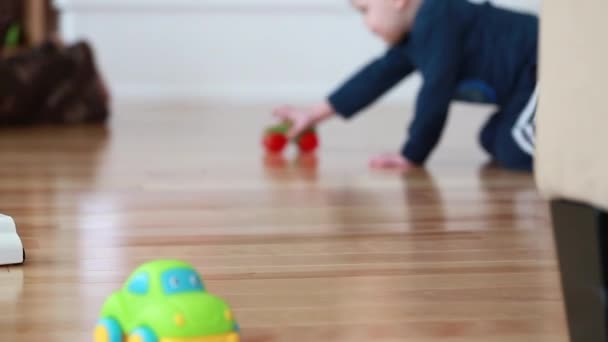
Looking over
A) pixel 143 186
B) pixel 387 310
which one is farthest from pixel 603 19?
pixel 143 186

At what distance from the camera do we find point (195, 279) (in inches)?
27.2

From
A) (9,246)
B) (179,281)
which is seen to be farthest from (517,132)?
(179,281)

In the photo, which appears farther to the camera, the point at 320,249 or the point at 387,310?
the point at 320,249

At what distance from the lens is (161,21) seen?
12.2 feet

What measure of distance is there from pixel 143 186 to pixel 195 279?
935mm

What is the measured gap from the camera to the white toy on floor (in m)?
0.96

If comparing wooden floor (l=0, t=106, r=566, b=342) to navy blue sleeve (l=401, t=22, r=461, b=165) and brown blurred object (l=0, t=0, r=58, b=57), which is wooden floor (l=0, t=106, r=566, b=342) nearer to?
navy blue sleeve (l=401, t=22, r=461, b=165)

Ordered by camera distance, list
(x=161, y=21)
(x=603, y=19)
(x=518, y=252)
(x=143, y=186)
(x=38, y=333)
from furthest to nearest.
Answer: (x=161, y=21), (x=143, y=186), (x=518, y=252), (x=38, y=333), (x=603, y=19)

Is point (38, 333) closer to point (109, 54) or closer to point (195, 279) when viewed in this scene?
point (195, 279)

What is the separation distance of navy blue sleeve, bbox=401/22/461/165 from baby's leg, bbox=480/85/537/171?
0.12 meters

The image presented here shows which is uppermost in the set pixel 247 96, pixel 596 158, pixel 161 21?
pixel 596 158

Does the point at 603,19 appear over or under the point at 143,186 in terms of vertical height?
over

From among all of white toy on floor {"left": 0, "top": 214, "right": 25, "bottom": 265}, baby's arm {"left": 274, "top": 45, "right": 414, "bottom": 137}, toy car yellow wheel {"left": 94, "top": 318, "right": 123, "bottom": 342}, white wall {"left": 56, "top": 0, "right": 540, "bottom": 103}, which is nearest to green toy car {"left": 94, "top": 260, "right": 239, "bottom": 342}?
toy car yellow wheel {"left": 94, "top": 318, "right": 123, "bottom": 342}

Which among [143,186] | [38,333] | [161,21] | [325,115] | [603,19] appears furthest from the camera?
[161,21]
